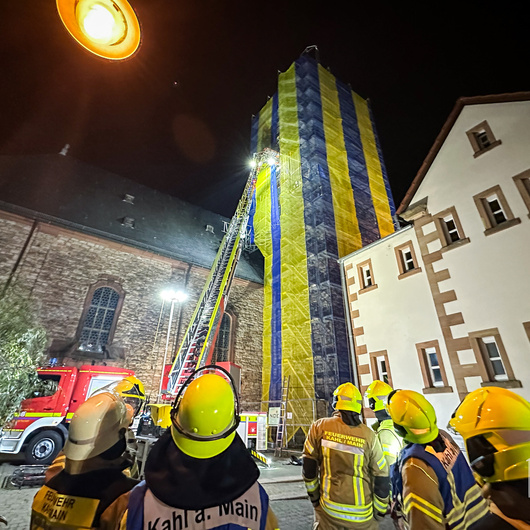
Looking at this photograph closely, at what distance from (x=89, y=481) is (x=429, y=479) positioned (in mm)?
2123

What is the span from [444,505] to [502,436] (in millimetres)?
1021

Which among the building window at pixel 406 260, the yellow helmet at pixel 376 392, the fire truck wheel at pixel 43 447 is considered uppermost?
the building window at pixel 406 260

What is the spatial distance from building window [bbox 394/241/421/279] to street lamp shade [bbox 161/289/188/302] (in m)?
9.72

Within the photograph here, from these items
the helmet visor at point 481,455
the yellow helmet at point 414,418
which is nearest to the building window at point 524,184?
the yellow helmet at point 414,418

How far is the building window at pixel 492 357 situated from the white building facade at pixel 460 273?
22 millimetres

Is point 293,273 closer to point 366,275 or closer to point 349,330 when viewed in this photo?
point 366,275

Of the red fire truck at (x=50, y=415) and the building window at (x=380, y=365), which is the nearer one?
the red fire truck at (x=50, y=415)

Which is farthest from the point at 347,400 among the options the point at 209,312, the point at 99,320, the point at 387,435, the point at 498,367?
the point at 99,320

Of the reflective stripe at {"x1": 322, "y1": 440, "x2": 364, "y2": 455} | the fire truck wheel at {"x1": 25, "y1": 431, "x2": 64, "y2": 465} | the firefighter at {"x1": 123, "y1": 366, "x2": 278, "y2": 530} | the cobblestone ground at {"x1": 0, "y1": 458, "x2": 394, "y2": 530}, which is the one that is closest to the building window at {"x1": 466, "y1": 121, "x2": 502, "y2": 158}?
the reflective stripe at {"x1": 322, "y1": 440, "x2": 364, "y2": 455}

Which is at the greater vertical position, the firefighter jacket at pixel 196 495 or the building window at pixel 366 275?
the building window at pixel 366 275

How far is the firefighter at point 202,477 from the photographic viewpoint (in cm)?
119

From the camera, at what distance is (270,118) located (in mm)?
20281

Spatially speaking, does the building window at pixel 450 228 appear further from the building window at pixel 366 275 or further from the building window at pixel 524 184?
the building window at pixel 366 275

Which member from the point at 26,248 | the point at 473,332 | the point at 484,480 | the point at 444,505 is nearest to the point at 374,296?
the point at 473,332
